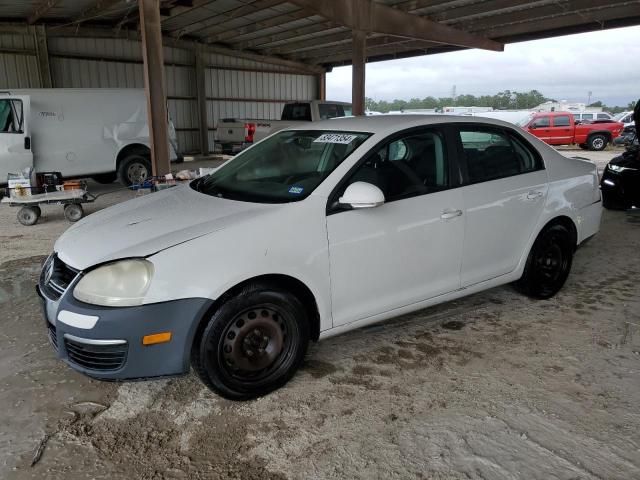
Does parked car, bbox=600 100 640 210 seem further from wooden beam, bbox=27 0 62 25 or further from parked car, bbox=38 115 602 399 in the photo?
wooden beam, bbox=27 0 62 25

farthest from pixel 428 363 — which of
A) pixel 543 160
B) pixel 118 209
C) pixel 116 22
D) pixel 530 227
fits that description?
pixel 116 22

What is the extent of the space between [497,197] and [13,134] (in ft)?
28.8

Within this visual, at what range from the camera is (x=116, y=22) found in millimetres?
15883

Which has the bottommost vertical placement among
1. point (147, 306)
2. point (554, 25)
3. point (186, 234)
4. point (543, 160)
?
point (147, 306)

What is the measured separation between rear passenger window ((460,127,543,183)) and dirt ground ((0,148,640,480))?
1.13 metres

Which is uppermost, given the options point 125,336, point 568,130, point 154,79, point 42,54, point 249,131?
point 42,54

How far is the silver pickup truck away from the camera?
42.3 feet

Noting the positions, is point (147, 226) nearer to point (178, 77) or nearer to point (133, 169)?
point (133, 169)

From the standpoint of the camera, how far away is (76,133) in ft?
31.6

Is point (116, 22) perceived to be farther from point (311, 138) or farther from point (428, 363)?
point (428, 363)

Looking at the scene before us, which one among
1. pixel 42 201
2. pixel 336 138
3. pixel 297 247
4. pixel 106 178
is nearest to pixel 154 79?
pixel 42 201

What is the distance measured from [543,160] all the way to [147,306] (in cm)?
319

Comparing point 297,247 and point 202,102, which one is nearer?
point 297,247

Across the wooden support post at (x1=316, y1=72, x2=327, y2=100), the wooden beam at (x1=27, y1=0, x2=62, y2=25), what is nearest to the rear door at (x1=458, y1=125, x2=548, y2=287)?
the wooden beam at (x1=27, y1=0, x2=62, y2=25)
